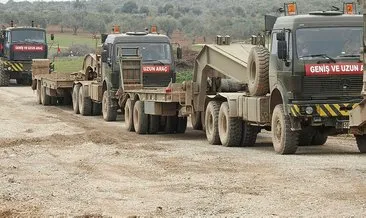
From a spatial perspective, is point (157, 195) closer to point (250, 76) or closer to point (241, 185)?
point (241, 185)

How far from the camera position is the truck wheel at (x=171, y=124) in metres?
24.0

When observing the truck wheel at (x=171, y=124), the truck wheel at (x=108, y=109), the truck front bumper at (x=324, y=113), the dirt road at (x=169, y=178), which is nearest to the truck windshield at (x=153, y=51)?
the truck wheel at (x=108, y=109)

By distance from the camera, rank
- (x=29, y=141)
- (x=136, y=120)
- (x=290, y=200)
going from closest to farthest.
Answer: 1. (x=290, y=200)
2. (x=29, y=141)
3. (x=136, y=120)

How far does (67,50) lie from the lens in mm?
71000

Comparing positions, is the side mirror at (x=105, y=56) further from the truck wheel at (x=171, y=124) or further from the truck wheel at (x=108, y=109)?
the truck wheel at (x=171, y=124)

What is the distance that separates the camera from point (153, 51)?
27328 mm

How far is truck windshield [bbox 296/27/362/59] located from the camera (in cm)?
1758

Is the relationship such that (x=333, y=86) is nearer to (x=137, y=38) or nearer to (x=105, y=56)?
(x=137, y=38)

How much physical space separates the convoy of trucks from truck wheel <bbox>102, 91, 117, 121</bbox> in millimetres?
651

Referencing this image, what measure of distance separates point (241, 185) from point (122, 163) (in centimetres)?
358

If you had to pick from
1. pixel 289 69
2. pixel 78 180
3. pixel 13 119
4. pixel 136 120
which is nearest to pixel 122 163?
pixel 78 180

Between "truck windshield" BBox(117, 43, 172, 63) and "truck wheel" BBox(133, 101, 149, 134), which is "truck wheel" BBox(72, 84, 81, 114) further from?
"truck wheel" BBox(133, 101, 149, 134)

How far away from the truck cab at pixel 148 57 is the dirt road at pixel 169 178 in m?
4.69

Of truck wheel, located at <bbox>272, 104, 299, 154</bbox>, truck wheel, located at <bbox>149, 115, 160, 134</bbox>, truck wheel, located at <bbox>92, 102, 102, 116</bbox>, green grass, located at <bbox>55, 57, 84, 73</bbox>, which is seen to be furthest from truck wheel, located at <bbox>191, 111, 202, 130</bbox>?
green grass, located at <bbox>55, 57, 84, 73</bbox>
